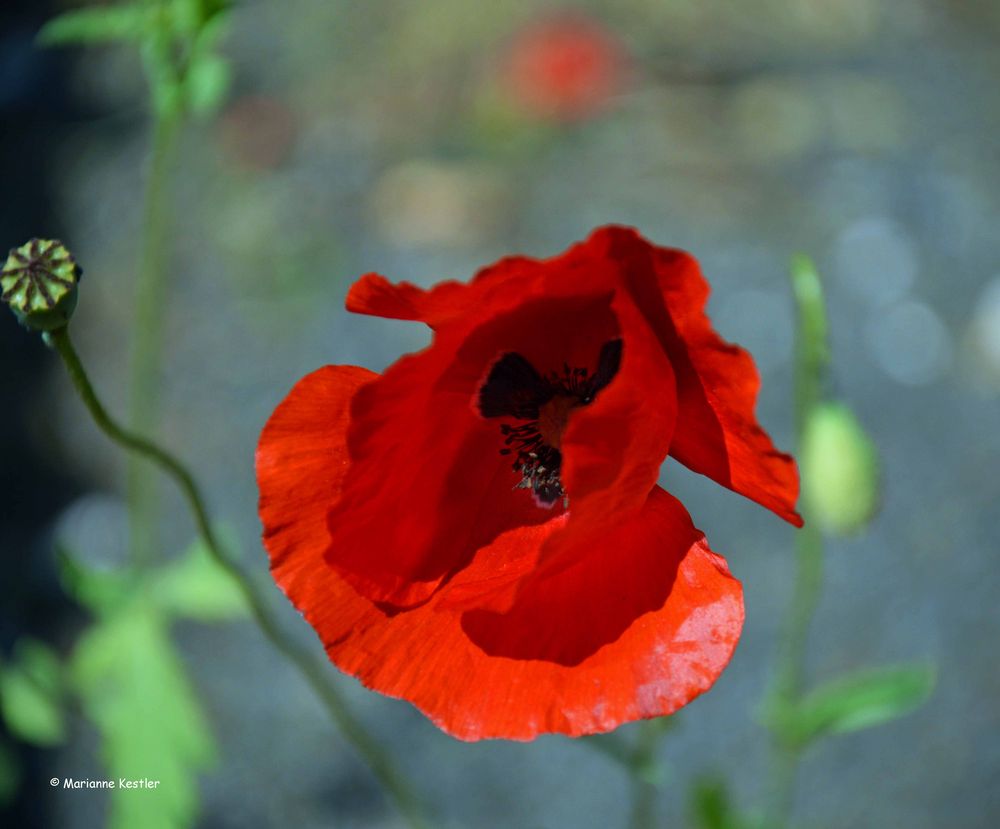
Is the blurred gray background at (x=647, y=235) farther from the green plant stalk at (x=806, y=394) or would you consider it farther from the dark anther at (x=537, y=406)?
the dark anther at (x=537, y=406)

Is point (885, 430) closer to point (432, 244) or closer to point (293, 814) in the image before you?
point (432, 244)

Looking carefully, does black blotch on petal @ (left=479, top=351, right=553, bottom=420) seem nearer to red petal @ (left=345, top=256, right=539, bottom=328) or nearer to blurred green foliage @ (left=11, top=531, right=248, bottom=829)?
red petal @ (left=345, top=256, right=539, bottom=328)

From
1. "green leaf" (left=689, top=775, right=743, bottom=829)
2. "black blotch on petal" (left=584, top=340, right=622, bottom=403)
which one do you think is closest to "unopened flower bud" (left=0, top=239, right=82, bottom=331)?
"black blotch on petal" (left=584, top=340, right=622, bottom=403)

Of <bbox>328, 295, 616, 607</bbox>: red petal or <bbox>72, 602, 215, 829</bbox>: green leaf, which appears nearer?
<bbox>328, 295, 616, 607</bbox>: red petal

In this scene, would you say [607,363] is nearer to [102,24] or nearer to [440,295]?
[440,295]

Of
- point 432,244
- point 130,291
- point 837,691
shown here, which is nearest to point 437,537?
point 837,691
